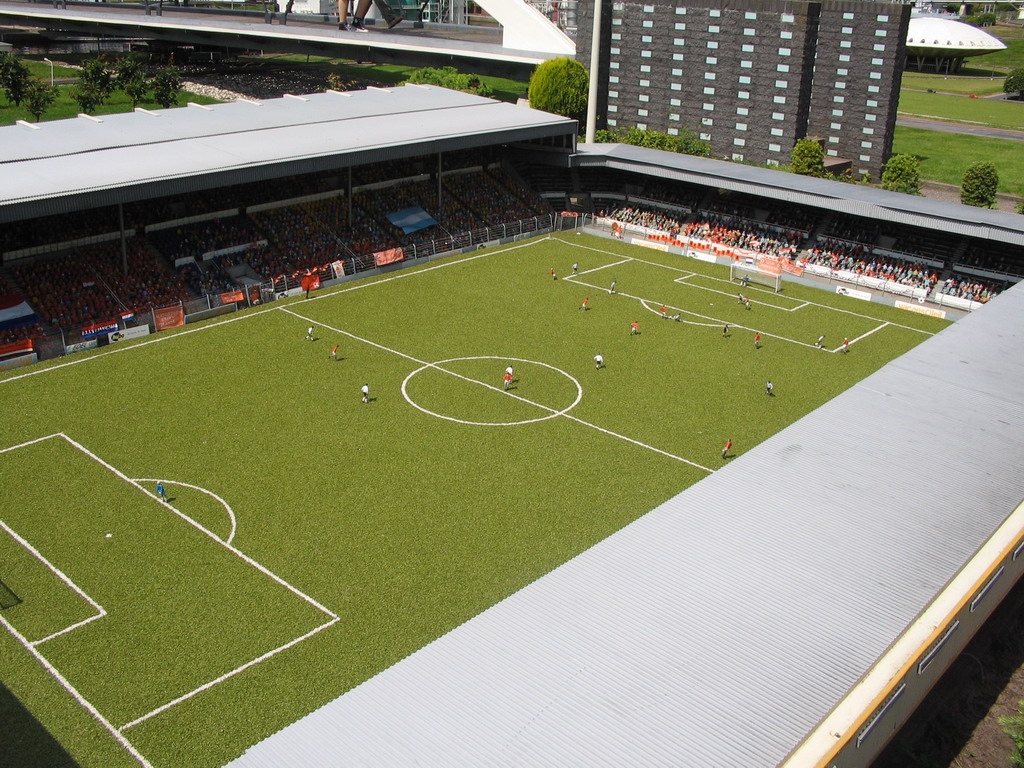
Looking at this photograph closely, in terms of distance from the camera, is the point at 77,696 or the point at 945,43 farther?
the point at 945,43

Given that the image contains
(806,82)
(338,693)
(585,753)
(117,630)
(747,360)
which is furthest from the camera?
(806,82)

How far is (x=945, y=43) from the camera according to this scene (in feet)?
484

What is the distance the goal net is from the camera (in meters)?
56.0

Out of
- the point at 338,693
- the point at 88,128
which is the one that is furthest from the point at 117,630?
the point at 88,128

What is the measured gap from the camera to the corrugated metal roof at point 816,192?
172ft

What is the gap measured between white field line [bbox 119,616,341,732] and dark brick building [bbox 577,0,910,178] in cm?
5956

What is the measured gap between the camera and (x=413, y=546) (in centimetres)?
2934

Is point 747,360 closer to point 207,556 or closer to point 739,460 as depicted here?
point 739,460

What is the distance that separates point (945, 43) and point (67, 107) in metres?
129

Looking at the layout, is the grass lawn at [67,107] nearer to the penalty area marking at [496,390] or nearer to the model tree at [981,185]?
the penalty area marking at [496,390]

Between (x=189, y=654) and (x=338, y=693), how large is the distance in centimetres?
440

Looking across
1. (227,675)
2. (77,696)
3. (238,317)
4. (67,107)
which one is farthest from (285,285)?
Answer: (67,107)

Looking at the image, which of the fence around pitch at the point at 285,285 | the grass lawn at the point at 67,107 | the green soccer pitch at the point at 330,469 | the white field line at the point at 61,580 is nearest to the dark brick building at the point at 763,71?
the fence around pitch at the point at 285,285

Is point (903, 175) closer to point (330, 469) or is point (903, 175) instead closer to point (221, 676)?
point (330, 469)
